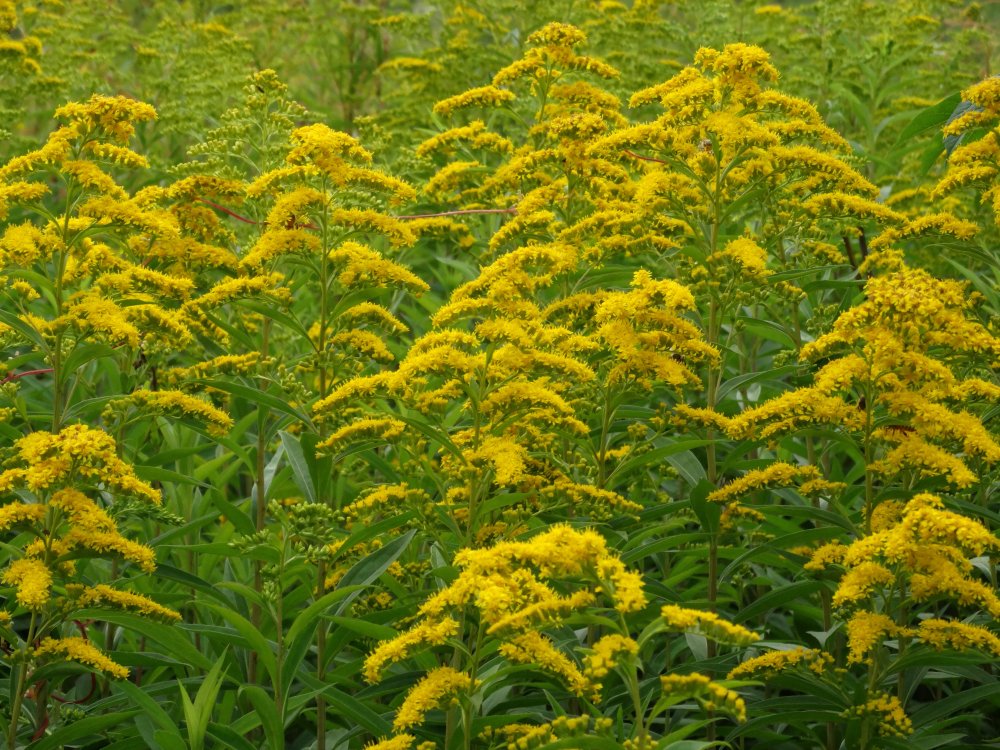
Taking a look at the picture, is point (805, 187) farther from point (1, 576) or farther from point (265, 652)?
point (1, 576)

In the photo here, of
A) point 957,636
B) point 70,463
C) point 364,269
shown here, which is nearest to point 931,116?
point 957,636

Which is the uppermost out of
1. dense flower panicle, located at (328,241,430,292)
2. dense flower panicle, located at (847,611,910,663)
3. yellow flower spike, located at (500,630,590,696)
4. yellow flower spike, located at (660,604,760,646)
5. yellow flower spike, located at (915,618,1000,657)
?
dense flower panicle, located at (328,241,430,292)

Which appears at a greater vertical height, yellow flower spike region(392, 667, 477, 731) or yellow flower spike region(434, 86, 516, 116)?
yellow flower spike region(434, 86, 516, 116)

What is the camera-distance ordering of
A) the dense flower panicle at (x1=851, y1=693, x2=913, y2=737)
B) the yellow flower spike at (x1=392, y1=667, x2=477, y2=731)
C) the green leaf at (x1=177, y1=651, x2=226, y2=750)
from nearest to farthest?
1. the yellow flower spike at (x1=392, y1=667, x2=477, y2=731)
2. the dense flower panicle at (x1=851, y1=693, x2=913, y2=737)
3. the green leaf at (x1=177, y1=651, x2=226, y2=750)

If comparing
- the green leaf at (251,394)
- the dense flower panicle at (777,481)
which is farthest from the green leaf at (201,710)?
the dense flower panicle at (777,481)

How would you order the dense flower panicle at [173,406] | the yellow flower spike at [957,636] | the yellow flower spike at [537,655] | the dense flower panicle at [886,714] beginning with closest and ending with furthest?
the yellow flower spike at [537,655]
the yellow flower spike at [957,636]
the dense flower panicle at [886,714]
the dense flower panicle at [173,406]

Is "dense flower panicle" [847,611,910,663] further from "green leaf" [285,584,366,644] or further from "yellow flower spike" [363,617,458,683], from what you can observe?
"green leaf" [285,584,366,644]

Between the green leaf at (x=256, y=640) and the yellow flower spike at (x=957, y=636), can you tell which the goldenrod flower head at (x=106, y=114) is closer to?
the green leaf at (x=256, y=640)

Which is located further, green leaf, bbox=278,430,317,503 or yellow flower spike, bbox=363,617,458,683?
green leaf, bbox=278,430,317,503

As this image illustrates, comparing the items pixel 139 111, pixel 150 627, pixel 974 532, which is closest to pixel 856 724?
pixel 974 532

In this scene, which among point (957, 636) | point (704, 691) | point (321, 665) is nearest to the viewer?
point (704, 691)

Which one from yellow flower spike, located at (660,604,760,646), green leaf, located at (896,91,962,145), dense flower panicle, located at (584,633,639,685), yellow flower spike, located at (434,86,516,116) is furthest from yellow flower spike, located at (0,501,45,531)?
green leaf, located at (896,91,962,145)

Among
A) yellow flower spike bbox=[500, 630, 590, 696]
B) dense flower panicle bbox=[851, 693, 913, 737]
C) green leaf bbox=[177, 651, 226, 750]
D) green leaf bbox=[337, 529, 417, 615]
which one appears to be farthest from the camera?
green leaf bbox=[337, 529, 417, 615]

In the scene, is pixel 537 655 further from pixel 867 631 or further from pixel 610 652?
pixel 867 631
